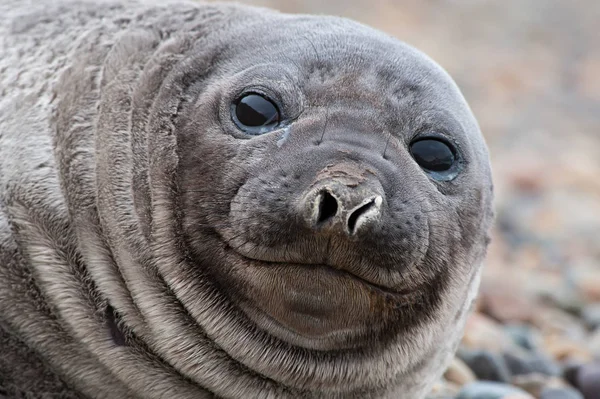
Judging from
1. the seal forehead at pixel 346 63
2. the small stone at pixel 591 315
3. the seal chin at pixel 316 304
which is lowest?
the small stone at pixel 591 315

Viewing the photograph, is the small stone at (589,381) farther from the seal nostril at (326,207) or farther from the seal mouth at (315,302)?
the seal nostril at (326,207)

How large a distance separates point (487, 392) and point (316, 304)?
2076 mm

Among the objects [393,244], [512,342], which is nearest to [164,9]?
[393,244]

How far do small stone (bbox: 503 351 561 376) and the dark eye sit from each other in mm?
3001

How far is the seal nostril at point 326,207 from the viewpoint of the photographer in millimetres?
3271

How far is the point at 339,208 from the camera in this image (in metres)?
3.25

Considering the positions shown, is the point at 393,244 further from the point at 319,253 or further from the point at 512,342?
the point at 512,342

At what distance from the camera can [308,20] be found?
14.2 feet

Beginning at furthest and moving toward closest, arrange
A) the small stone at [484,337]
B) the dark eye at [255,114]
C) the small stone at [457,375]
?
the small stone at [484,337] → the small stone at [457,375] → the dark eye at [255,114]

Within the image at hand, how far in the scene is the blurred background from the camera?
650 centimetres

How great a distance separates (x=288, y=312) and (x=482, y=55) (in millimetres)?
18131

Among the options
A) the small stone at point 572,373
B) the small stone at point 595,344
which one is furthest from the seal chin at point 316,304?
the small stone at point 595,344

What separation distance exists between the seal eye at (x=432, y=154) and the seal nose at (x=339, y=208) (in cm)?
63

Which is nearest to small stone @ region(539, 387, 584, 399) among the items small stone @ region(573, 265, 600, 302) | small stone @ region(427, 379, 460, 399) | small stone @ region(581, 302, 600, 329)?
small stone @ region(427, 379, 460, 399)
